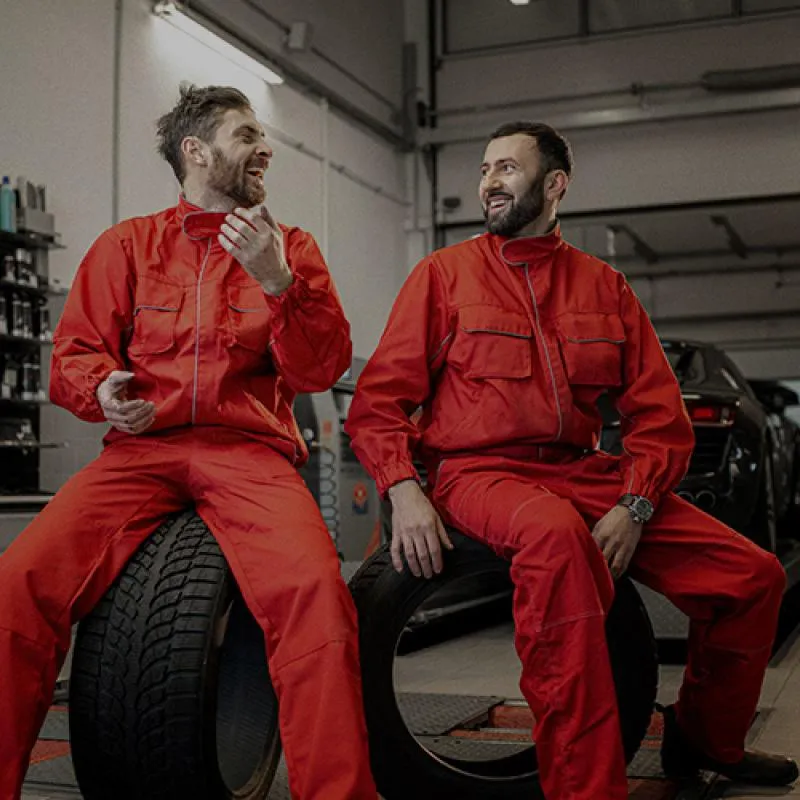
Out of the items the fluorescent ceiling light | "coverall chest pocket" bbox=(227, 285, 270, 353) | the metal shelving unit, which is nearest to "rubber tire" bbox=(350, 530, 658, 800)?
"coverall chest pocket" bbox=(227, 285, 270, 353)

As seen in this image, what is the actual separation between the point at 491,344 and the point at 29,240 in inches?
155

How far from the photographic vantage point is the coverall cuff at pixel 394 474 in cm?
241

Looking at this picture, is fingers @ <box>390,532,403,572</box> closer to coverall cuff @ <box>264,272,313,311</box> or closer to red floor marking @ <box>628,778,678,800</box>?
coverall cuff @ <box>264,272,313,311</box>

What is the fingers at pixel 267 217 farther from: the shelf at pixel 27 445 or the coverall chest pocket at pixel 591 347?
the shelf at pixel 27 445

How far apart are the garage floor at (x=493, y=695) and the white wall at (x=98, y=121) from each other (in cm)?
239

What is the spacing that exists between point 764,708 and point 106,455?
8.09 feet

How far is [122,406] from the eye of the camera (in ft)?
7.44

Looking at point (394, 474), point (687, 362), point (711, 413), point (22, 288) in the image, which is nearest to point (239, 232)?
point (394, 474)

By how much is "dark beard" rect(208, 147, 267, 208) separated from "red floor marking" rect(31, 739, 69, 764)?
1575mm

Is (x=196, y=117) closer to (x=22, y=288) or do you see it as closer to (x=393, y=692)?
(x=393, y=692)

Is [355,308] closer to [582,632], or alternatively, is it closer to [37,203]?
[37,203]

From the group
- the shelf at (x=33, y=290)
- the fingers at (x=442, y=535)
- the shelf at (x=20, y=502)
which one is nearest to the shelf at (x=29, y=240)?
the shelf at (x=33, y=290)

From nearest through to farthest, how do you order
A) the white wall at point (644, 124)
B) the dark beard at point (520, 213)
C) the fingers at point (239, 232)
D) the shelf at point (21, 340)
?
the fingers at point (239, 232), the dark beard at point (520, 213), the shelf at point (21, 340), the white wall at point (644, 124)

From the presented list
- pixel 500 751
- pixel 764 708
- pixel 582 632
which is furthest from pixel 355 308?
pixel 582 632
